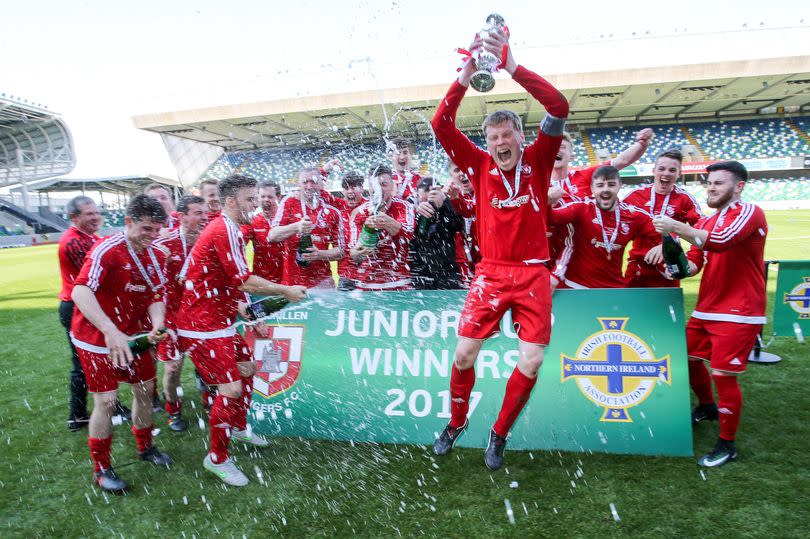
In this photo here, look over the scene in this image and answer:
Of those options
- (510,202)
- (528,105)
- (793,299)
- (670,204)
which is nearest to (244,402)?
(510,202)

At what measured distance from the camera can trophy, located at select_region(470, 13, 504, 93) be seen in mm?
3188

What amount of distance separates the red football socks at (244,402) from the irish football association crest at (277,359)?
0.20 m

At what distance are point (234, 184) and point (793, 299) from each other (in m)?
6.28

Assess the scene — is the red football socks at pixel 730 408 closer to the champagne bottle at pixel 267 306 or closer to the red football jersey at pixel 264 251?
the champagne bottle at pixel 267 306

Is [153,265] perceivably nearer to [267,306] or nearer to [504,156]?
[267,306]

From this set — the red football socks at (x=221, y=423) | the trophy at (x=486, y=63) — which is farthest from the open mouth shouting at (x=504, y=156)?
the red football socks at (x=221, y=423)

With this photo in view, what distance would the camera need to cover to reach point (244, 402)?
4.09 m

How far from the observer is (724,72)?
31.7 m

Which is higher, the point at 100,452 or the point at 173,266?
the point at 173,266

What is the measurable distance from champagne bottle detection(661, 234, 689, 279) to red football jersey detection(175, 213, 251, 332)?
308 centimetres

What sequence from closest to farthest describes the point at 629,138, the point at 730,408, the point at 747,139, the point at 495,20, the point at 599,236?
1. the point at 495,20
2. the point at 730,408
3. the point at 599,236
4. the point at 747,139
5. the point at 629,138

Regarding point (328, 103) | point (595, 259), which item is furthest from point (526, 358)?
point (328, 103)

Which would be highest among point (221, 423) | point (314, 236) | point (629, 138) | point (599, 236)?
point (629, 138)

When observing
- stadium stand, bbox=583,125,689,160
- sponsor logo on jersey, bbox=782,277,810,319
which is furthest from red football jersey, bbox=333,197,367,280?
stadium stand, bbox=583,125,689,160
